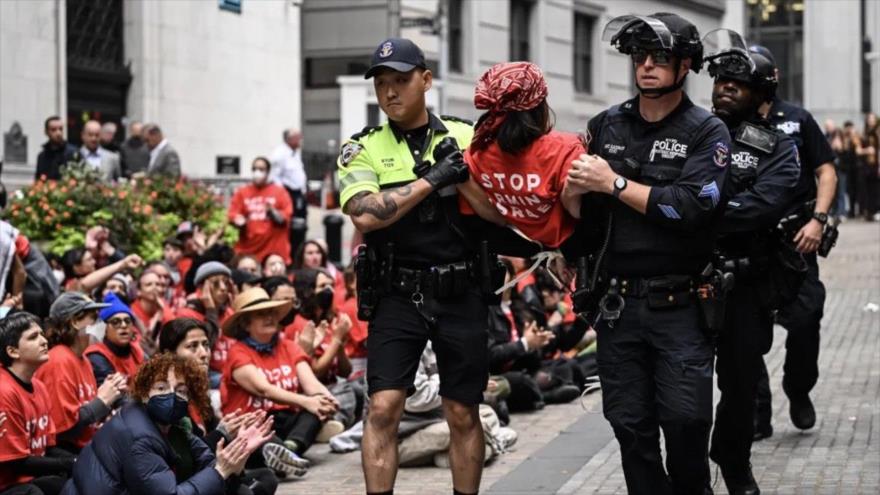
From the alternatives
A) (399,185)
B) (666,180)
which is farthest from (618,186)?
(399,185)

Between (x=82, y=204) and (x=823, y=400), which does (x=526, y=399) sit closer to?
(x=823, y=400)

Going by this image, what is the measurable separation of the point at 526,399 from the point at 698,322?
5.54 m

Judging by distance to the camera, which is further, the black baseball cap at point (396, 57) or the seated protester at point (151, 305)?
the seated protester at point (151, 305)

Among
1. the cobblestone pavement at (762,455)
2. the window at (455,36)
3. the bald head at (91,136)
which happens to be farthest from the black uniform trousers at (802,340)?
the window at (455,36)

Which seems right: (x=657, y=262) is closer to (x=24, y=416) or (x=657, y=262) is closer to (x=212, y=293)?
(x=24, y=416)

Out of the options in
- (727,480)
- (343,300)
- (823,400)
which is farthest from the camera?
(343,300)

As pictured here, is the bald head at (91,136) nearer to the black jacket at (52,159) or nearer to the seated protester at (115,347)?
the black jacket at (52,159)

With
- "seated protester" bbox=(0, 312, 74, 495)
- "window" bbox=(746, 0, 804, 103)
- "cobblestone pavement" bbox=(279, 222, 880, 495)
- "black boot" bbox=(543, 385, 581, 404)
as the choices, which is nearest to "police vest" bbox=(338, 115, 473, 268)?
"cobblestone pavement" bbox=(279, 222, 880, 495)

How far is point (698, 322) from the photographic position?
6.72 m

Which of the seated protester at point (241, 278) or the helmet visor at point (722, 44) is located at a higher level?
the helmet visor at point (722, 44)

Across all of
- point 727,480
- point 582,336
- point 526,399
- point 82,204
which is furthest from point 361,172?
point 82,204

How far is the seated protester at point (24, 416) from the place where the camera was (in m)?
8.38

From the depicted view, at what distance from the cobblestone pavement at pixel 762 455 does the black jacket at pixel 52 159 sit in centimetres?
679

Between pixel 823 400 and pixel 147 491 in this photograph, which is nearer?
pixel 147 491
